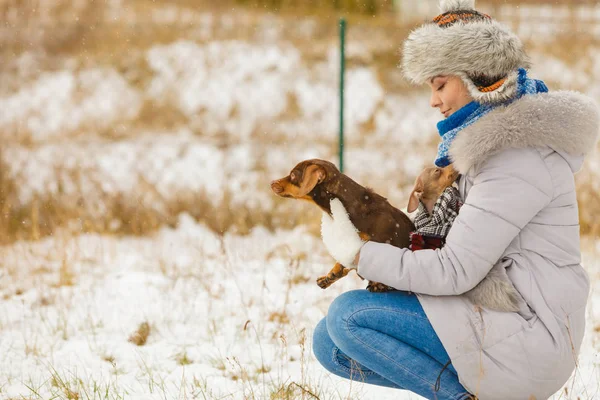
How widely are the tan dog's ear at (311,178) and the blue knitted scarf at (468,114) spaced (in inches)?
16.5

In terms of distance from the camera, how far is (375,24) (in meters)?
11.3

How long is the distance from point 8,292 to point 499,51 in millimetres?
3443

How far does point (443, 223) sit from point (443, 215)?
31 millimetres

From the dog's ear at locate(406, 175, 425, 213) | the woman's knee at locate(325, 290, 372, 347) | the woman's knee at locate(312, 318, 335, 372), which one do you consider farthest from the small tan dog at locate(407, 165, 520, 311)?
the woman's knee at locate(312, 318, 335, 372)

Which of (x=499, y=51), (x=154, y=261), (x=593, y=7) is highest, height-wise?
(x=593, y=7)

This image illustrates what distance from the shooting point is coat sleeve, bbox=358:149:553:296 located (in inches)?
75.5

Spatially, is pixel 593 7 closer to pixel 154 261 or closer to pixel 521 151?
pixel 154 261

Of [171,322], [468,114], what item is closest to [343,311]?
[468,114]

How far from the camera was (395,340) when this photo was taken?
2152mm

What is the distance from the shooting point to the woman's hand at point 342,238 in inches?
82.6

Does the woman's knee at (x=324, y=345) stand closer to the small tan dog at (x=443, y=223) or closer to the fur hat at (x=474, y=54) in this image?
the small tan dog at (x=443, y=223)

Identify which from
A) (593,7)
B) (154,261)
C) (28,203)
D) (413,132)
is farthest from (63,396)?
(593,7)

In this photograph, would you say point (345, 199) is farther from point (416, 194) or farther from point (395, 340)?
point (395, 340)

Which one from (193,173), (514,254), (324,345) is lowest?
(193,173)
